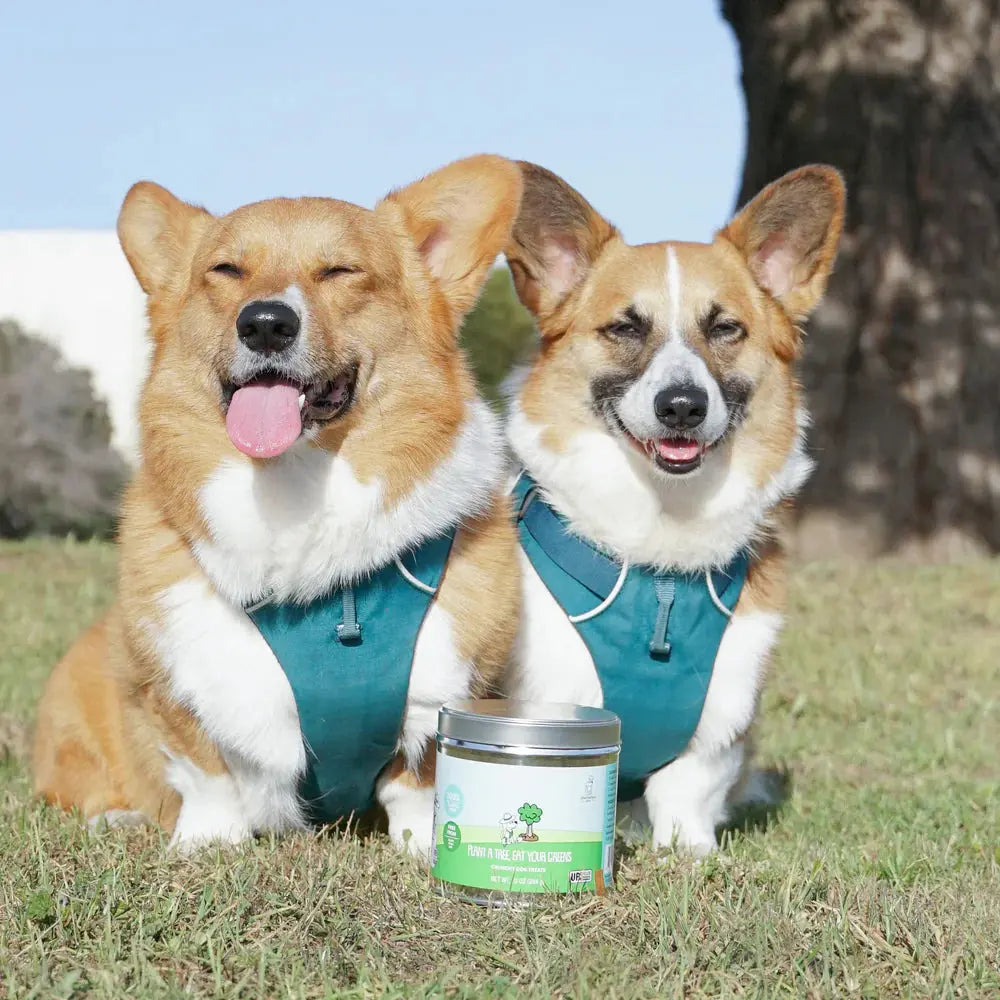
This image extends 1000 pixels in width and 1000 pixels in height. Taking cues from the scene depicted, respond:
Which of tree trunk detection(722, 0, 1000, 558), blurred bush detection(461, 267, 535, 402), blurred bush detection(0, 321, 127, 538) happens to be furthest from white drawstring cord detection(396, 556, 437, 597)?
blurred bush detection(461, 267, 535, 402)

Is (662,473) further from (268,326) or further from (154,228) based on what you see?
(154,228)

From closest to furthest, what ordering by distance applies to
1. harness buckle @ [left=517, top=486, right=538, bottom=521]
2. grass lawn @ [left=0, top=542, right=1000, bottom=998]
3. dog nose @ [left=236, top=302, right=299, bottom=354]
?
grass lawn @ [left=0, top=542, right=1000, bottom=998], dog nose @ [left=236, top=302, right=299, bottom=354], harness buckle @ [left=517, top=486, right=538, bottom=521]

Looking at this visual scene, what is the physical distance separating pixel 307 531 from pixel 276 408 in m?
0.30

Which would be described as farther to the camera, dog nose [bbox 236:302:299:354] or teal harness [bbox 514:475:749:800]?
teal harness [bbox 514:475:749:800]

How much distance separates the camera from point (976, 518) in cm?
874

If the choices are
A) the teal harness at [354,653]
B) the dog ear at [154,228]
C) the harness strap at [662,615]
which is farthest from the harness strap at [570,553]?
the dog ear at [154,228]

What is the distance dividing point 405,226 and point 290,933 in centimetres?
183

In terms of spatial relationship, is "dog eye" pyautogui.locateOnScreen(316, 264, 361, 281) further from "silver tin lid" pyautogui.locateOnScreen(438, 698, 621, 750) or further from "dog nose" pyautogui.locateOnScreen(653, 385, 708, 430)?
"silver tin lid" pyautogui.locateOnScreen(438, 698, 621, 750)

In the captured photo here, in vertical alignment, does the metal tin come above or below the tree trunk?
below

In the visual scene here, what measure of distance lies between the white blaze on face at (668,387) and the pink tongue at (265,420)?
0.96 metres

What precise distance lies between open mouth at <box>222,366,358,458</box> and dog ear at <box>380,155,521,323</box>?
0.51 meters

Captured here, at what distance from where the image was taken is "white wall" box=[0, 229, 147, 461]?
1023 cm

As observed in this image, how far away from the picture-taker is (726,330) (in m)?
3.78

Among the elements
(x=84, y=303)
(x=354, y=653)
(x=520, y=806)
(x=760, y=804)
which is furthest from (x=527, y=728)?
(x=84, y=303)
